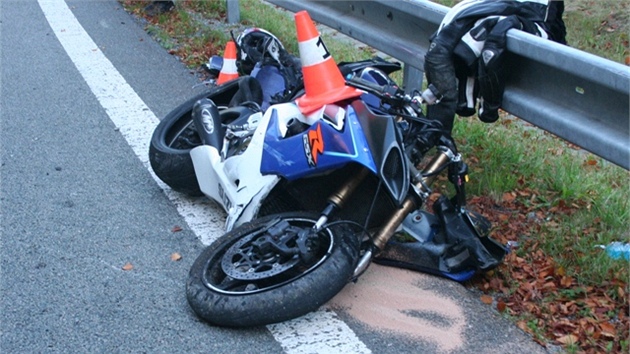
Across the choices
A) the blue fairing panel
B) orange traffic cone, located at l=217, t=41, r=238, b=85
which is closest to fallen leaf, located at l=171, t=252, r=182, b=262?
the blue fairing panel

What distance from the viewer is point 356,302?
3639 millimetres

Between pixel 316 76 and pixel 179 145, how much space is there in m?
1.31

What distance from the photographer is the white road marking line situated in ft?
10.9

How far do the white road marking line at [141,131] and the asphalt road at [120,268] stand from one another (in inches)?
0.4

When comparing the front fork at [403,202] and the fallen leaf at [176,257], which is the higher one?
the front fork at [403,202]

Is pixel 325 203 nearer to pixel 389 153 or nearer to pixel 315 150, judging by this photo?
pixel 315 150

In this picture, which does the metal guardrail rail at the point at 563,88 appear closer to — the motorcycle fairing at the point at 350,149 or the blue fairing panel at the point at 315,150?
the motorcycle fairing at the point at 350,149

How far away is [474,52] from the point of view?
13.5 ft

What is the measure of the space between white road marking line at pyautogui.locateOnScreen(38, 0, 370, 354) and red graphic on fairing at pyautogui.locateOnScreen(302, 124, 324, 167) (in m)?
0.70

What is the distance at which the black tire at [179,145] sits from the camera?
4.70 m

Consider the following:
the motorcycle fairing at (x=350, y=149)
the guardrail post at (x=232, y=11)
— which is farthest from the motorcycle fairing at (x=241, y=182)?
the guardrail post at (x=232, y=11)

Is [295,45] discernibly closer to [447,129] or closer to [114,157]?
[114,157]

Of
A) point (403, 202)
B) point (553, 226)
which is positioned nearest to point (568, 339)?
point (403, 202)

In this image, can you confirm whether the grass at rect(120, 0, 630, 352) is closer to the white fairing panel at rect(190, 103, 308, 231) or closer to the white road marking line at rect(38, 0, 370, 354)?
the white road marking line at rect(38, 0, 370, 354)
